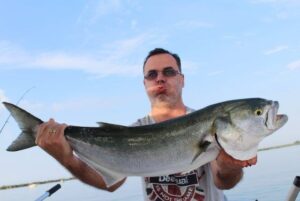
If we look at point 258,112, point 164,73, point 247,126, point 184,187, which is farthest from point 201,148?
point 164,73

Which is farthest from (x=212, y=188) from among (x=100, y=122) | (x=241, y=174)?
(x=100, y=122)

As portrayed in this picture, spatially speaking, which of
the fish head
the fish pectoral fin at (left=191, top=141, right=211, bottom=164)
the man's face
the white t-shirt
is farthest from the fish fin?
the fish head

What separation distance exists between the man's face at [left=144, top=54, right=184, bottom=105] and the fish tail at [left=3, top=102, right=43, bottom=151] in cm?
176

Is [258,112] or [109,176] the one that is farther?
[109,176]

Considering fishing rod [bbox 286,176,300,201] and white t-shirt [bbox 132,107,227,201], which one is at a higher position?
fishing rod [bbox 286,176,300,201]

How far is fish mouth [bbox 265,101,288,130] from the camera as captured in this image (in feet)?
16.7

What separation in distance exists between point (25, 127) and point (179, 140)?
1.94 m

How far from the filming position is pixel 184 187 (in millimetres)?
6555

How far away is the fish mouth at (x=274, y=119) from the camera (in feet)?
16.7

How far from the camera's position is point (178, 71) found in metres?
7.20

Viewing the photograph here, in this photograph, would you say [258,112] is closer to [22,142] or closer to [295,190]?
[22,142]

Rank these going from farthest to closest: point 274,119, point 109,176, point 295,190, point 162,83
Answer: point 295,190
point 162,83
point 109,176
point 274,119

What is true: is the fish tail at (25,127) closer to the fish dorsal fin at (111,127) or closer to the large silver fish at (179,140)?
the large silver fish at (179,140)

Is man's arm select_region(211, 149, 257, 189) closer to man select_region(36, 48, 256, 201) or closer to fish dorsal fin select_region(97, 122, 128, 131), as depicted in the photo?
man select_region(36, 48, 256, 201)
